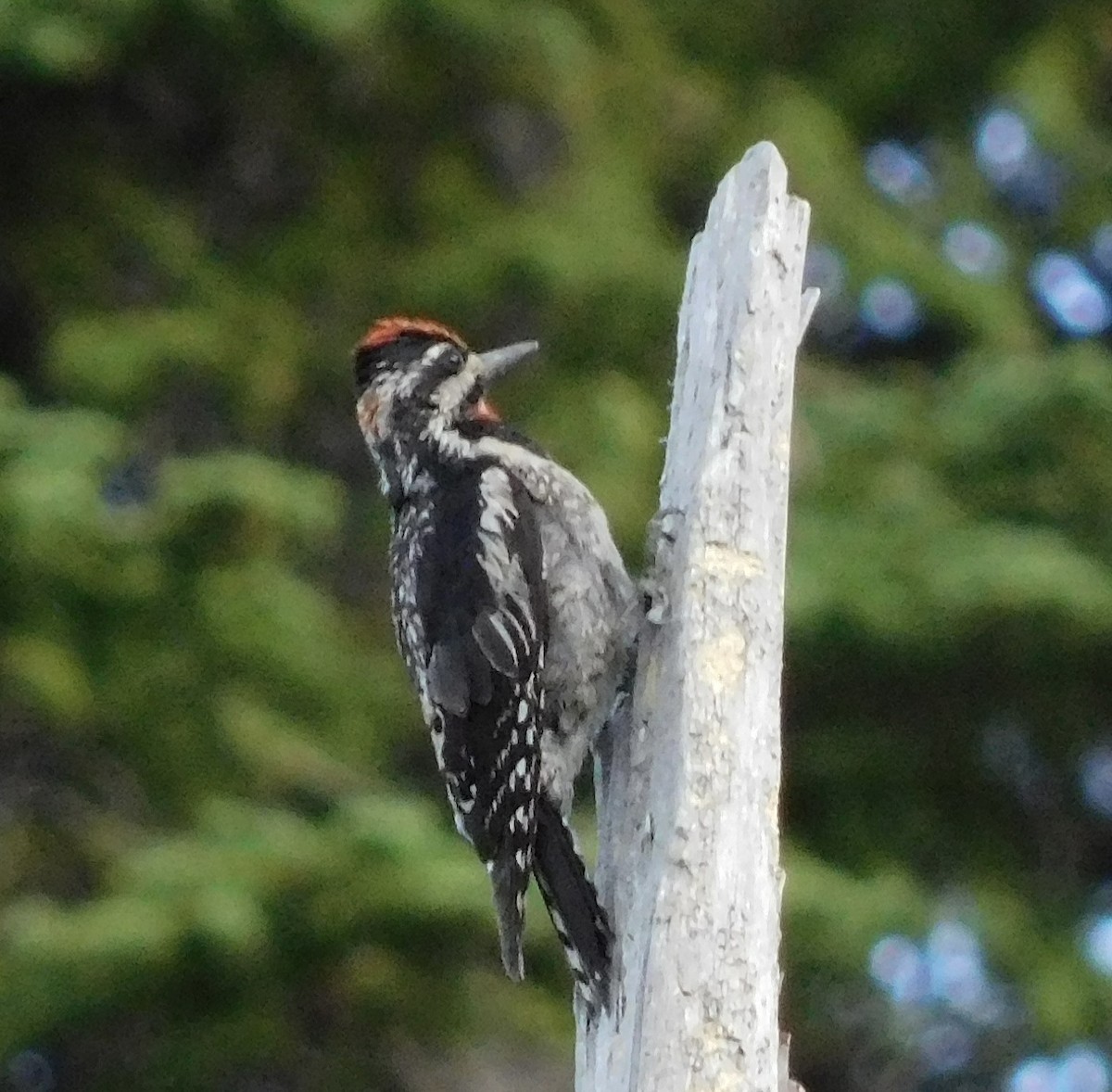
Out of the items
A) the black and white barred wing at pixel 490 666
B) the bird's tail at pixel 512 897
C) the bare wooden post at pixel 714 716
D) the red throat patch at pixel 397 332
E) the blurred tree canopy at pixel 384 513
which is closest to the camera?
the bare wooden post at pixel 714 716

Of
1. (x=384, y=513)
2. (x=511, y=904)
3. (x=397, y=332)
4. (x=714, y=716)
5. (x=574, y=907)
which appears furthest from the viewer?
(x=384, y=513)

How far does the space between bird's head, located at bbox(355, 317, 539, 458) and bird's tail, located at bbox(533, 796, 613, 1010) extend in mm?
875

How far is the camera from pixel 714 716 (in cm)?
Answer: 354

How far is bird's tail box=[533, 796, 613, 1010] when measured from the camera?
357cm

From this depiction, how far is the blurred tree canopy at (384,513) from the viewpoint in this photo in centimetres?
534

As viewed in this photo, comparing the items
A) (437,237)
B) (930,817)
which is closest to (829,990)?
(930,817)

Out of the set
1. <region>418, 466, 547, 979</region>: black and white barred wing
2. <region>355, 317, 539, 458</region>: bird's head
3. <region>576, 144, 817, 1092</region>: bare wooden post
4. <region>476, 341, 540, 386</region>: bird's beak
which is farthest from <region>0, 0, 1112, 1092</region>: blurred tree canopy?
<region>576, 144, 817, 1092</region>: bare wooden post

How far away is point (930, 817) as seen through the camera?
6797 millimetres

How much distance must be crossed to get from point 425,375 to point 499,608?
0.58 m

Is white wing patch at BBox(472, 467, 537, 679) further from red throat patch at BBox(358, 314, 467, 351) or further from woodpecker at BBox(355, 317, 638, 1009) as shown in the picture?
red throat patch at BBox(358, 314, 467, 351)

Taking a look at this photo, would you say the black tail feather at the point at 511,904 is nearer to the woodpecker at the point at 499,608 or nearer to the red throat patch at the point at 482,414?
the woodpecker at the point at 499,608

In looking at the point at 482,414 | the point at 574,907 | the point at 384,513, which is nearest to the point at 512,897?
the point at 574,907

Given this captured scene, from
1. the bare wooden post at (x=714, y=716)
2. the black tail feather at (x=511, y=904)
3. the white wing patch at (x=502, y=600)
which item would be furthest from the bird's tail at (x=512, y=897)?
the white wing patch at (x=502, y=600)

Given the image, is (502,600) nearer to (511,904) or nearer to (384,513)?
(511,904)
